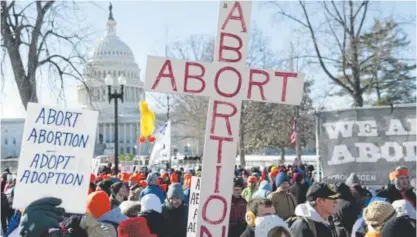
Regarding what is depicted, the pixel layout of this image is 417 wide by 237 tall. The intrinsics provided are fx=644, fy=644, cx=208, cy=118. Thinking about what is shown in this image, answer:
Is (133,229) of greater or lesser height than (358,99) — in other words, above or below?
below

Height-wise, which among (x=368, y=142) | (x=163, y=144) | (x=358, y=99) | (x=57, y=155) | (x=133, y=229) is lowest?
(x=133, y=229)

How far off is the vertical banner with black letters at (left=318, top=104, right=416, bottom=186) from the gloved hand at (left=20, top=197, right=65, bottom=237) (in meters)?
9.03

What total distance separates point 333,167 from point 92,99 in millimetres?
8379

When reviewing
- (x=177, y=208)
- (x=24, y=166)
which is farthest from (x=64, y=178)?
(x=177, y=208)

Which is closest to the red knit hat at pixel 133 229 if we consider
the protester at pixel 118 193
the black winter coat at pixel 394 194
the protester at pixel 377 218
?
the protester at pixel 377 218

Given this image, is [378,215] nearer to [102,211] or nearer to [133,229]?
[133,229]

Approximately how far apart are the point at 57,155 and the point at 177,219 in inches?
110

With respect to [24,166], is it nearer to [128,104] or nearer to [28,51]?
[28,51]

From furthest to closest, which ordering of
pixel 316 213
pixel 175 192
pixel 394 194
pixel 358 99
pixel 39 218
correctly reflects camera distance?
pixel 358 99 → pixel 394 194 → pixel 175 192 → pixel 316 213 → pixel 39 218

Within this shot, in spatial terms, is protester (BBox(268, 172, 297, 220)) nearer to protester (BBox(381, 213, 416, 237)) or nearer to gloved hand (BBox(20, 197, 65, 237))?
protester (BBox(381, 213, 416, 237))

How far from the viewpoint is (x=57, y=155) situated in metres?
4.99

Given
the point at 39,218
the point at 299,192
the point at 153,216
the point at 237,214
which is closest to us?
the point at 39,218

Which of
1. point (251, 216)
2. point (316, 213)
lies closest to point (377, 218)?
point (316, 213)

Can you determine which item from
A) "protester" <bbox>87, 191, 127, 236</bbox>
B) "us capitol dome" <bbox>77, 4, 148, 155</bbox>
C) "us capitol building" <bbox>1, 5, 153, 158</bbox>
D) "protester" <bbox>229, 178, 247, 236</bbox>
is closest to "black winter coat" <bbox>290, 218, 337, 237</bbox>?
"protester" <bbox>87, 191, 127, 236</bbox>
